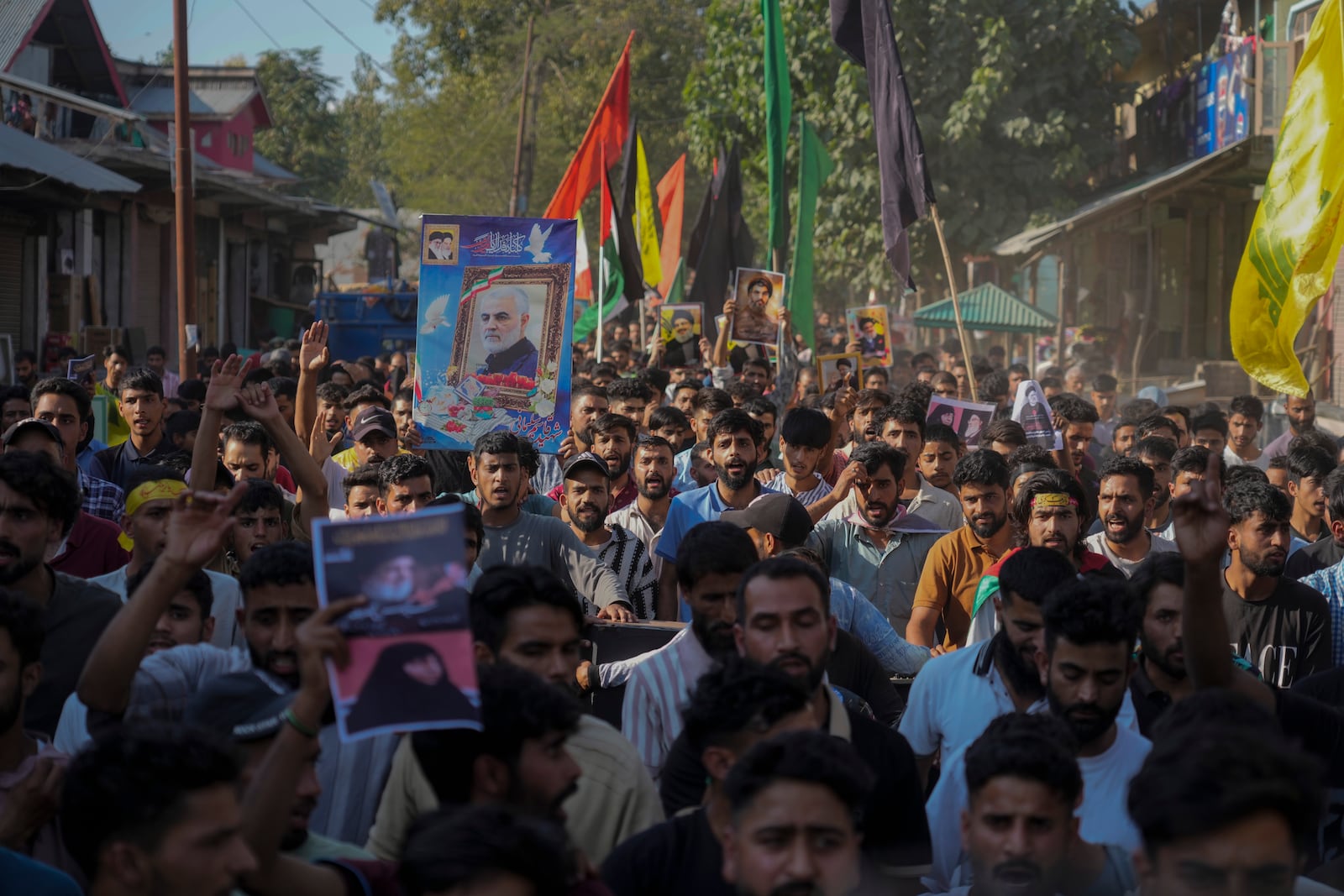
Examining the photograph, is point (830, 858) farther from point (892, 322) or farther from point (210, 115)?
point (210, 115)

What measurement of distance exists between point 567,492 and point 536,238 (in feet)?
4.16

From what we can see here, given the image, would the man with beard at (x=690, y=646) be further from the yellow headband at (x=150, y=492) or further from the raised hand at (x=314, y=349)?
the raised hand at (x=314, y=349)

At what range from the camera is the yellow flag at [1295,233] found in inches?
291

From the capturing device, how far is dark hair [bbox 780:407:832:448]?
7613mm

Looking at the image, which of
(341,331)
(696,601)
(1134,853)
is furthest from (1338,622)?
(341,331)

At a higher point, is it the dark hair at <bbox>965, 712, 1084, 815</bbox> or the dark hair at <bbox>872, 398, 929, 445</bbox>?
the dark hair at <bbox>872, 398, 929, 445</bbox>

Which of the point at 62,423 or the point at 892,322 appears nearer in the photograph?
the point at 62,423

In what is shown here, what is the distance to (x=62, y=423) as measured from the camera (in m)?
7.30

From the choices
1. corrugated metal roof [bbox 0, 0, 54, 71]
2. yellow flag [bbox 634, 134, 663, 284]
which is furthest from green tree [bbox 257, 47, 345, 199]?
yellow flag [bbox 634, 134, 663, 284]

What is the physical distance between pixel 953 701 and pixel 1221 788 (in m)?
1.59

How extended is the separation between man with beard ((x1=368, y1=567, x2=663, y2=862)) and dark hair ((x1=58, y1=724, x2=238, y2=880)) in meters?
0.45

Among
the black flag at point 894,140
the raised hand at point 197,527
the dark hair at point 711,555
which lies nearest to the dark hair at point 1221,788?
the dark hair at point 711,555

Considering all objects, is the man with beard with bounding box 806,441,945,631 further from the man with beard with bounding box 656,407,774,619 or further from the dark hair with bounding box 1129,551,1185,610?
the dark hair with bounding box 1129,551,1185,610

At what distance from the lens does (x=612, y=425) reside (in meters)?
8.11
